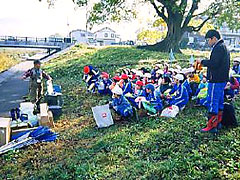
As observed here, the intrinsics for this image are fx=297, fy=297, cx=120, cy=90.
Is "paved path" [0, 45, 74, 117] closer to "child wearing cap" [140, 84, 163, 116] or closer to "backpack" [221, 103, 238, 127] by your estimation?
"child wearing cap" [140, 84, 163, 116]

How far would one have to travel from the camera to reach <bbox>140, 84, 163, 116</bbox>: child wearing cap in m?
7.00

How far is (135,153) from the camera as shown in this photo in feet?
17.0

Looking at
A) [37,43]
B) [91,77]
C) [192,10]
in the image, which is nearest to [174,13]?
[192,10]

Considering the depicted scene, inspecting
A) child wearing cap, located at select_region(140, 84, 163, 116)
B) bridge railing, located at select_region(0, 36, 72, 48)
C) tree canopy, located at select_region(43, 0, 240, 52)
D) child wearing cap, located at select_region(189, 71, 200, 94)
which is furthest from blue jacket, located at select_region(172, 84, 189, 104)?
bridge railing, located at select_region(0, 36, 72, 48)

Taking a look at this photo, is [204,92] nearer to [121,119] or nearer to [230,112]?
[230,112]

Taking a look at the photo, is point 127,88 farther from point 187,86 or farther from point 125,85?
point 187,86

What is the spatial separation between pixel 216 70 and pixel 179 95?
1.96 meters

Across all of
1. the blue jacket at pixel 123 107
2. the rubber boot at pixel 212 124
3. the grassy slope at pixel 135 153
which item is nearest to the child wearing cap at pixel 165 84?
the grassy slope at pixel 135 153

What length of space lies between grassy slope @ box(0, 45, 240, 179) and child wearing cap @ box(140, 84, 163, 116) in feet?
0.98

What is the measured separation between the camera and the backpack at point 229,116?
5.72 m

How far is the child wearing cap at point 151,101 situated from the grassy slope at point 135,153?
11.7 inches

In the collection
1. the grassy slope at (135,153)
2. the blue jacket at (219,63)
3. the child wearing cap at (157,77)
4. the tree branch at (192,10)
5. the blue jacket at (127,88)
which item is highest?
the tree branch at (192,10)

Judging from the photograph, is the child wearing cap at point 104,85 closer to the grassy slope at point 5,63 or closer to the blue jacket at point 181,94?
the blue jacket at point 181,94

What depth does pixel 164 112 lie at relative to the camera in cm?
695
